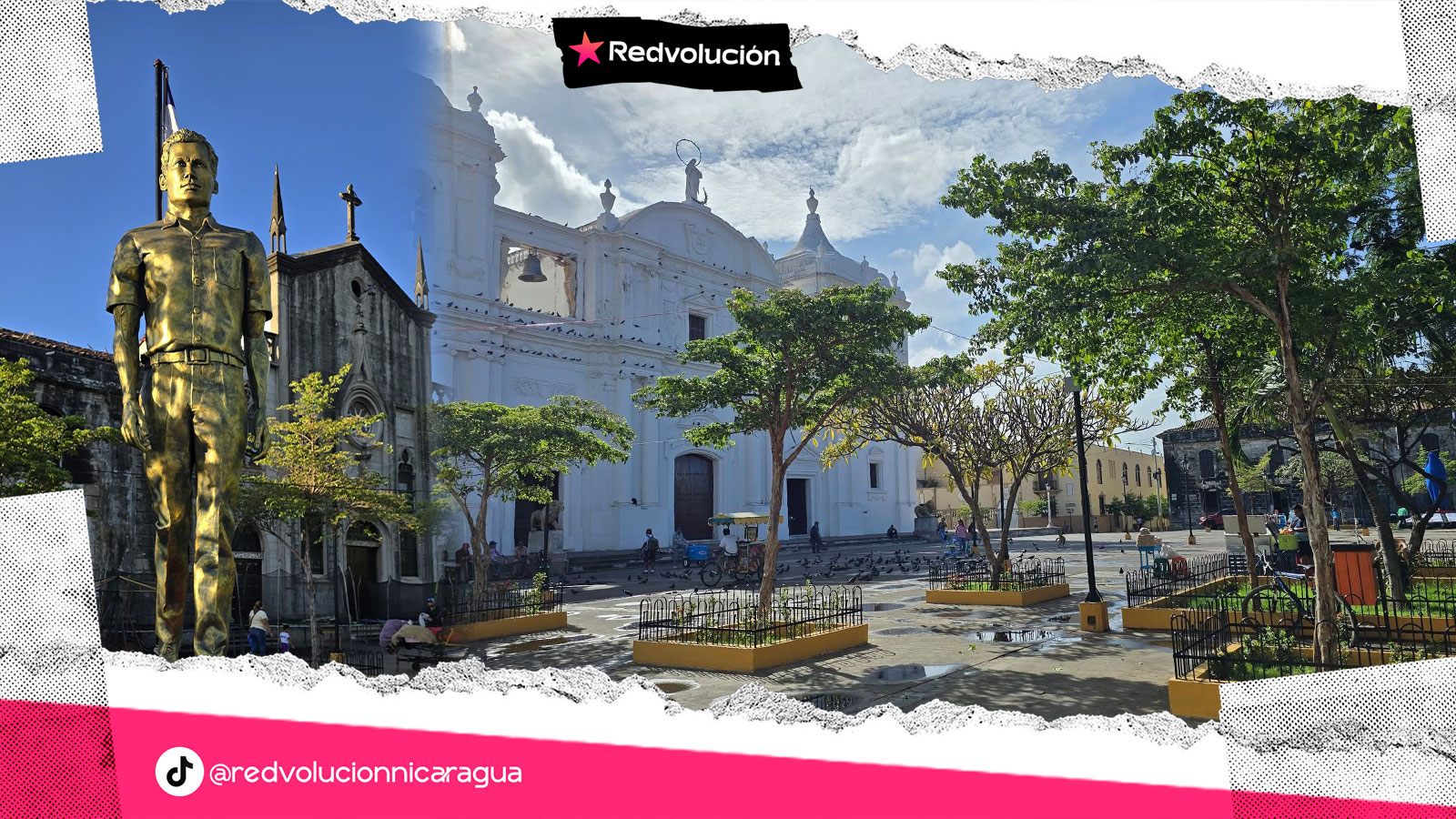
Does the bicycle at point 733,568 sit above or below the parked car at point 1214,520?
above

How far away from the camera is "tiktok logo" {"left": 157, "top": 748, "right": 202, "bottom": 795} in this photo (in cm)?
312

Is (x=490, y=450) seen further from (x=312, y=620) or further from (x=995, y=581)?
(x=995, y=581)

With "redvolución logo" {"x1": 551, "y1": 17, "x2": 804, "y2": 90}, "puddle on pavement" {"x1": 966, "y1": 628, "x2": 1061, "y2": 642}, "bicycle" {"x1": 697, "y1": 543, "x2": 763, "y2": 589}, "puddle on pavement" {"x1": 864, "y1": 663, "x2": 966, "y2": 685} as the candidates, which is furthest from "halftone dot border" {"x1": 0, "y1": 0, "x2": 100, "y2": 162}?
"bicycle" {"x1": 697, "y1": 543, "x2": 763, "y2": 589}

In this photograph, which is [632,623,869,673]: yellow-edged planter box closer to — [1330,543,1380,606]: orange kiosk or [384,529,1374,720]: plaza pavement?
[384,529,1374,720]: plaza pavement

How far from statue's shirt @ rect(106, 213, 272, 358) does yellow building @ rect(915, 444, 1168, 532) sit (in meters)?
36.0

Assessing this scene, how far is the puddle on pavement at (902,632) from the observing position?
31.2ft

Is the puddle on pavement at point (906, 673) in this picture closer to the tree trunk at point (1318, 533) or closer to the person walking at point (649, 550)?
the tree trunk at point (1318, 533)

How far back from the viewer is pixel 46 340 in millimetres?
4676

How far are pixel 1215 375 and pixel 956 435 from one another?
16.8 feet

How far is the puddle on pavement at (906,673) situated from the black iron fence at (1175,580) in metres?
4.40

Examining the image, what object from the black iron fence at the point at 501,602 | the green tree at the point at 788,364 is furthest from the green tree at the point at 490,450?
the green tree at the point at 788,364

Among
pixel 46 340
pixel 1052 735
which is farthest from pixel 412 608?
pixel 1052 735

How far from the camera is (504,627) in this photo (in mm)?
5387

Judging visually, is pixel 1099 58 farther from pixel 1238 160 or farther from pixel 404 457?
pixel 404 457
